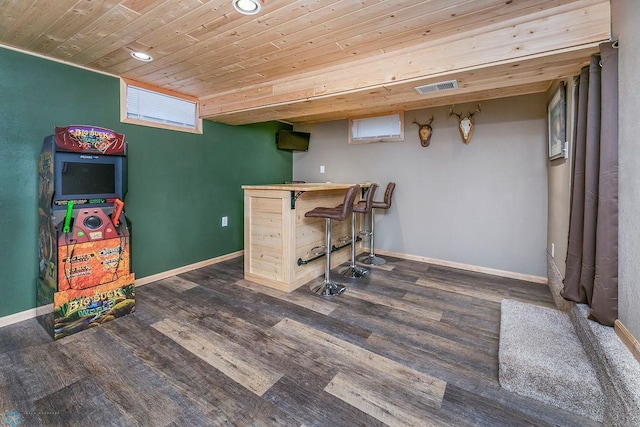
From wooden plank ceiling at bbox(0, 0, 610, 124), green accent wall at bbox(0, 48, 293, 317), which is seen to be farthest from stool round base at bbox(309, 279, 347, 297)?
wooden plank ceiling at bbox(0, 0, 610, 124)

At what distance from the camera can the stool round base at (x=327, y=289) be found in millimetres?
2977

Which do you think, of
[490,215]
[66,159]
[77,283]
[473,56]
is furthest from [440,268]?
[66,159]

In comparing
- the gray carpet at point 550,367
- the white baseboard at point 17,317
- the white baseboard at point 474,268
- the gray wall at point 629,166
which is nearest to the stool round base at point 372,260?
the white baseboard at point 474,268

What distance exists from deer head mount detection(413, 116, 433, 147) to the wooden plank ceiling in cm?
104

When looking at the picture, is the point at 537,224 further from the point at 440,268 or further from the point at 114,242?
the point at 114,242

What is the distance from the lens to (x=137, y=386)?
5.43ft

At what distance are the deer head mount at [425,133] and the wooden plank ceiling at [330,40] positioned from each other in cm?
104

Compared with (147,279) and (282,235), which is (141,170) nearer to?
(147,279)

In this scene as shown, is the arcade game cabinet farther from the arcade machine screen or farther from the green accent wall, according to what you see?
the green accent wall

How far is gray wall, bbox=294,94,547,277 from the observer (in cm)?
340

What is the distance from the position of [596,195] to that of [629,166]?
0.34 metres

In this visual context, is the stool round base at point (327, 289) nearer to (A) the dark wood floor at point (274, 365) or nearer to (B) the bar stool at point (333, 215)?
(B) the bar stool at point (333, 215)

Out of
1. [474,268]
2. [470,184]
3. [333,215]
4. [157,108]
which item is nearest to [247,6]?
[333,215]

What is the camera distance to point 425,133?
398cm
